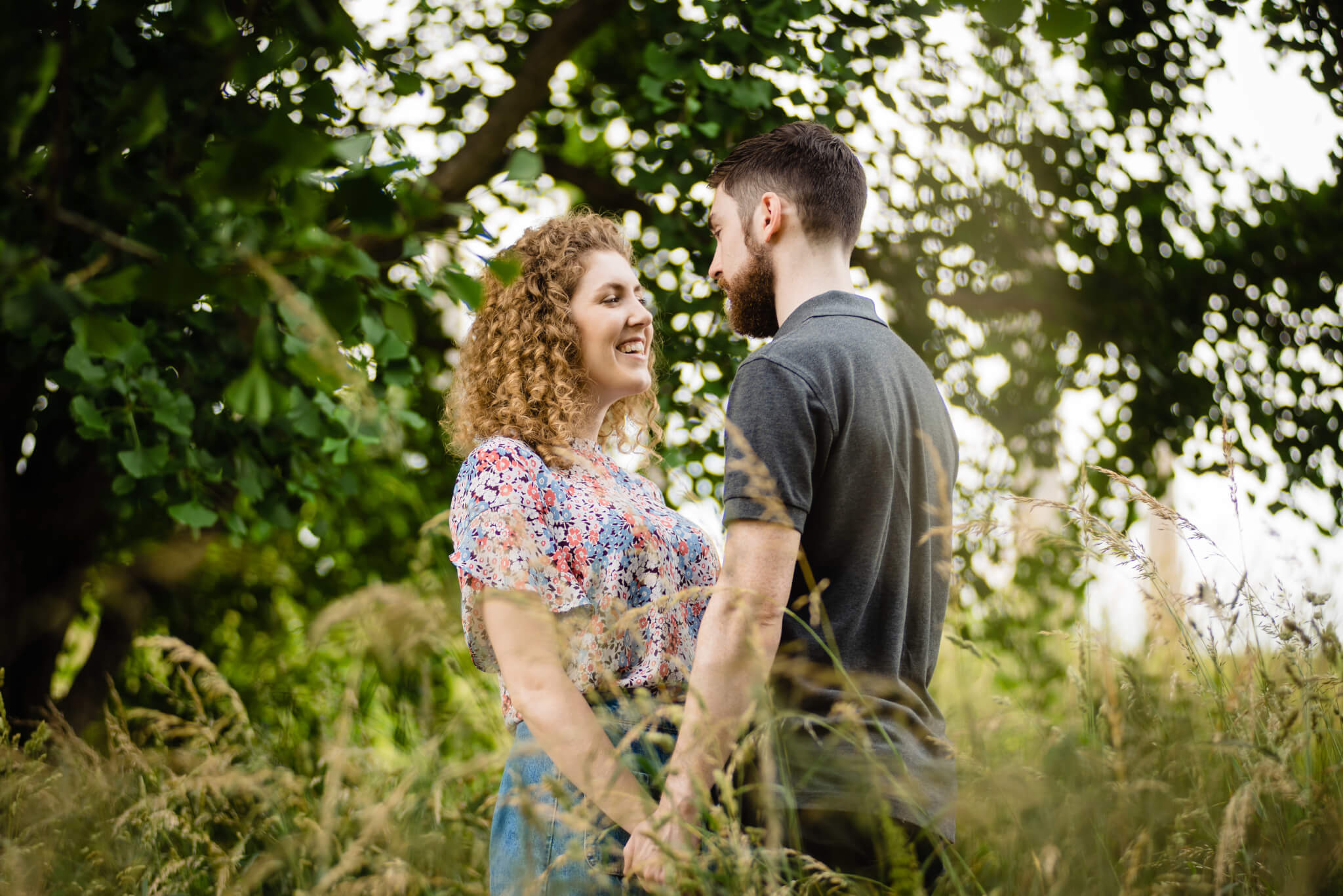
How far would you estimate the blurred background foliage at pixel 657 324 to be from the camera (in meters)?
3.04

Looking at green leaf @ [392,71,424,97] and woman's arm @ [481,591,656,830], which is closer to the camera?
woman's arm @ [481,591,656,830]

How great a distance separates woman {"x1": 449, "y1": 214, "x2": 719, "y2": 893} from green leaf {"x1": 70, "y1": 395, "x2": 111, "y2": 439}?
1.33m

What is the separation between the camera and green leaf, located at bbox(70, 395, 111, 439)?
285 centimetres

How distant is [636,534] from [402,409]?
6.36ft

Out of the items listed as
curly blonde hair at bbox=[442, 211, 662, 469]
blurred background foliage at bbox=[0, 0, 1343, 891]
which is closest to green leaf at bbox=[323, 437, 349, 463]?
blurred background foliage at bbox=[0, 0, 1343, 891]

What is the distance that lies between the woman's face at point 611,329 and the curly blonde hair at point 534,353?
0.02 meters

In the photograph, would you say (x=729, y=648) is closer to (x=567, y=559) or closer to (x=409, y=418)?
(x=567, y=559)

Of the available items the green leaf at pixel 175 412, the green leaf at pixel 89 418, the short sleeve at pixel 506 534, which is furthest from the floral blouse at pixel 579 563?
the green leaf at pixel 89 418

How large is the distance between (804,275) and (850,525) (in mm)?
565

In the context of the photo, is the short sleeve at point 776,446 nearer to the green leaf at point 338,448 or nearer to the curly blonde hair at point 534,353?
the curly blonde hair at point 534,353

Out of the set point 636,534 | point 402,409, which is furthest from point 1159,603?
point 402,409

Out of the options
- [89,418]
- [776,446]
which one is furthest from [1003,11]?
[89,418]

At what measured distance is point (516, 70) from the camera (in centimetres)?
446

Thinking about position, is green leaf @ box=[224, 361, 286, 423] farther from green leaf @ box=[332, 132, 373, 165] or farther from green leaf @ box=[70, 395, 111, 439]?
green leaf @ box=[70, 395, 111, 439]
